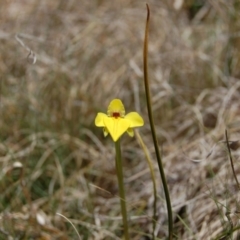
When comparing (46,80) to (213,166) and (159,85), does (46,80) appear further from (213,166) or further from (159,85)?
(213,166)

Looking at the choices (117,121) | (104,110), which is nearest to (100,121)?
(117,121)

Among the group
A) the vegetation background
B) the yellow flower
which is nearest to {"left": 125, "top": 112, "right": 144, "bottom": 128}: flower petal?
the yellow flower

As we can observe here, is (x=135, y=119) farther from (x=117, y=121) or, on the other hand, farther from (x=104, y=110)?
(x=104, y=110)

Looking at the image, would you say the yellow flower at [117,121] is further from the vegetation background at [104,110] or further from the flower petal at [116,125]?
the vegetation background at [104,110]

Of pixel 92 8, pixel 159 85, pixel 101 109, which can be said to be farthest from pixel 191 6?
pixel 101 109

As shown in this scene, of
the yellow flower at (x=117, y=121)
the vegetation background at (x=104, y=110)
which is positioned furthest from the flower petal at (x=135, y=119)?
the vegetation background at (x=104, y=110)

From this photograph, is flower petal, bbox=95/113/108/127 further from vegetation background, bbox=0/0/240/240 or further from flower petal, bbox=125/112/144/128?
vegetation background, bbox=0/0/240/240
